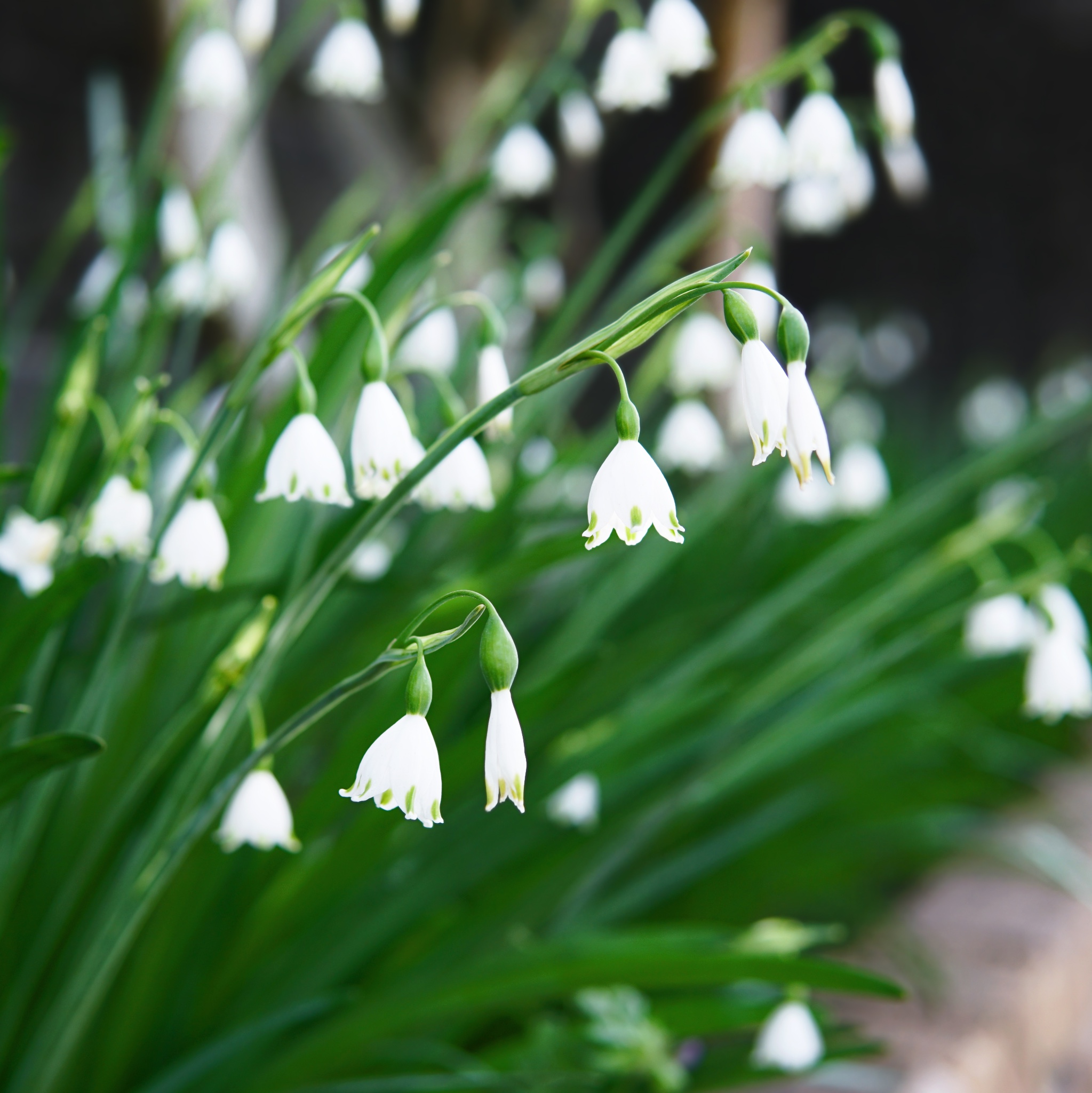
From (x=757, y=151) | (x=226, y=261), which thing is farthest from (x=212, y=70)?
(x=757, y=151)

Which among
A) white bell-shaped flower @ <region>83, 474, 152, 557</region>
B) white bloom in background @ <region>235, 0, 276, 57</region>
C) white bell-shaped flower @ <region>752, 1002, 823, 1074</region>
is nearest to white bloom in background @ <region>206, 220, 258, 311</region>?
white bloom in background @ <region>235, 0, 276, 57</region>

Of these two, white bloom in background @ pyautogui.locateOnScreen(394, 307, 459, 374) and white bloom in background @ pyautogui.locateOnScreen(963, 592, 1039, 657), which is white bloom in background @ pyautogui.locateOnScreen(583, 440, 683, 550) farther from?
white bloom in background @ pyautogui.locateOnScreen(963, 592, 1039, 657)

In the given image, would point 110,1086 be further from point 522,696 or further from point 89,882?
point 522,696

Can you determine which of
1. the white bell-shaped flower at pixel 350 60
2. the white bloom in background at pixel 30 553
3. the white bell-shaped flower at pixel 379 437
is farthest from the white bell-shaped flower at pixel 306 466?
the white bell-shaped flower at pixel 350 60

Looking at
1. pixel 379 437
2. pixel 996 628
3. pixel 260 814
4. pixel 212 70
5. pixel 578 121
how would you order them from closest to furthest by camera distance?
pixel 379 437, pixel 260 814, pixel 212 70, pixel 996 628, pixel 578 121

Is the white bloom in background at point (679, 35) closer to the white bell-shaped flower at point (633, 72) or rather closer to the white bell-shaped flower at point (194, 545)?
the white bell-shaped flower at point (633, 72)

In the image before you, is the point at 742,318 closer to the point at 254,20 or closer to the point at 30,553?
the point at 30,553
